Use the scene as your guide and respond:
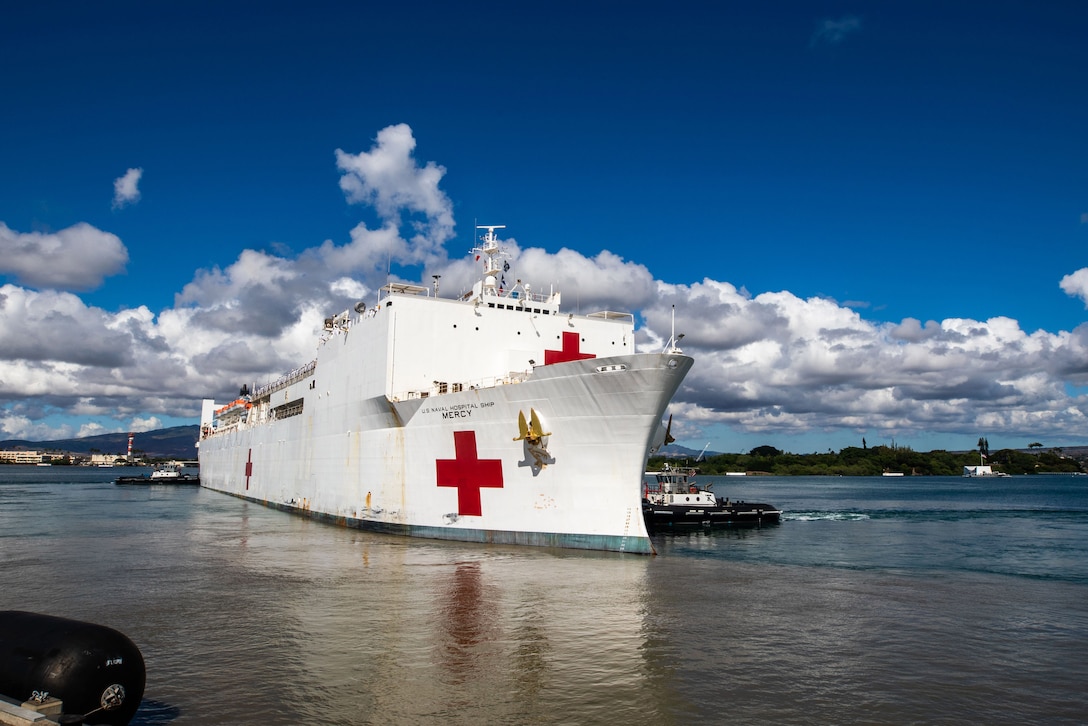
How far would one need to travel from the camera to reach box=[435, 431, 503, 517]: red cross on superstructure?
1446 cm

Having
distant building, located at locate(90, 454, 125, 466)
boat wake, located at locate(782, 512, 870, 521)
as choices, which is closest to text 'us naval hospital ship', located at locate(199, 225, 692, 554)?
boat wake, located at locate(782, 512, 870, 521)

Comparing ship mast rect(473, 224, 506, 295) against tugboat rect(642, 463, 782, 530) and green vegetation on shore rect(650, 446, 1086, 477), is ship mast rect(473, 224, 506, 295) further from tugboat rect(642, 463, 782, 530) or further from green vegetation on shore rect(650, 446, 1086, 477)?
green vegetation on shore rect(650, 446, 1086, 477)

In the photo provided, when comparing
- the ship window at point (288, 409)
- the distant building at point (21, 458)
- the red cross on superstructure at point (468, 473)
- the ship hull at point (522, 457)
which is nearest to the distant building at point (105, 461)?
the distant building at point (21, 458)

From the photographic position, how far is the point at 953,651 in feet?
27.4

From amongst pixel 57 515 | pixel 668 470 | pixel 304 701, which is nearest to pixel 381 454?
pixel 304 701

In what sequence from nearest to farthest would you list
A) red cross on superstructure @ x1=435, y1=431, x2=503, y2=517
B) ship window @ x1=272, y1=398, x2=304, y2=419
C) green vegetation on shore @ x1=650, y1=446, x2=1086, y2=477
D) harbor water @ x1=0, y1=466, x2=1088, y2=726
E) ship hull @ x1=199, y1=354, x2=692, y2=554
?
harbor water @ x1=0, y1=466, x2=1088, y2=726
ship hull @ x1=199, y1=354, x2=692, y2=554
red cross on superstructure @ x1=435, y1=431, x2=503, y2=517
ship window @ x1=272, y1=398, x2=304, y2=419
green vegetation on shore @ x1=650, y1=446, x2=1086, y2=477

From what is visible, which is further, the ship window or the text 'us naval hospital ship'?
the ship window

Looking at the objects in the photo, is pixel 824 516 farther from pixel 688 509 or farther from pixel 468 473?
pixel 468 473

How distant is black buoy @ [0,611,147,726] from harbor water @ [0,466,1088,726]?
1.18 meters

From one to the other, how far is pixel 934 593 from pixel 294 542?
1439cm

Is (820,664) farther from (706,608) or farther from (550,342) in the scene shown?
(550,342)

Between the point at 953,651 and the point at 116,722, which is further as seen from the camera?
the point at 953,651

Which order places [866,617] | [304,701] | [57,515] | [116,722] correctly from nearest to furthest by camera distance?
1. [116,722]
2. [304,701]
3. [866,617]
4. [57,515]

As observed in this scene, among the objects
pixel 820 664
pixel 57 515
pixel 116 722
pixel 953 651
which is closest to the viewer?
pixel 116 722
